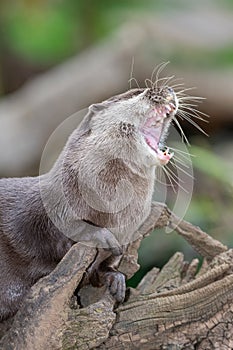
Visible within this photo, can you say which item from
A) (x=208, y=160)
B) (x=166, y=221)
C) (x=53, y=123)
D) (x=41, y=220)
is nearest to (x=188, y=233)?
(x=166, y=221)

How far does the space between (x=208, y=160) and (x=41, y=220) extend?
1128mm

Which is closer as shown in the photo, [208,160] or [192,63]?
[208,160]

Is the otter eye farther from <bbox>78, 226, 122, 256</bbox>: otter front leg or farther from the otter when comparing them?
<bbox>78, 226, 122, 256</bbox>: otter front leg

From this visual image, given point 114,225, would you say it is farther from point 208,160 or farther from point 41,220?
point 208,160

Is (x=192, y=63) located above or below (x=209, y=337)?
above

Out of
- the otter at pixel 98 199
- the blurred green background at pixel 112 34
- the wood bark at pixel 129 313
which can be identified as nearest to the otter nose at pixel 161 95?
the otter at pixel 98 199

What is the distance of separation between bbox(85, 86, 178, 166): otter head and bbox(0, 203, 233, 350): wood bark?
194mm

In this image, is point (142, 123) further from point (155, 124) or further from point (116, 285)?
point (116, 285)

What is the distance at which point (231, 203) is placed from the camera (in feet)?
8.77

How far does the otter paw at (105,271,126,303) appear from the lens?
1514 mm

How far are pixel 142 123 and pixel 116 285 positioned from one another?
1.07ft

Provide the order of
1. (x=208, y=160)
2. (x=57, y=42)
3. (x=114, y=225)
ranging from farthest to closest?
1. (x=57, y=42)
2. (x=208, y=160)
3. (x=114, y=225)

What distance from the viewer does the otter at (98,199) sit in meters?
1.46

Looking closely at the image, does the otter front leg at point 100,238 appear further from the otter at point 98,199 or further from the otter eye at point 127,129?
the otter eye at point 127,129
